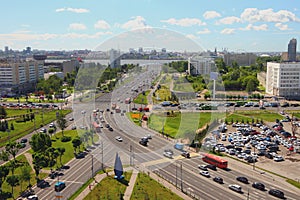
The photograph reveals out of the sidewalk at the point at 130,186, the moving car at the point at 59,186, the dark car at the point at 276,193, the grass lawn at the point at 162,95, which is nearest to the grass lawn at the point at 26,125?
the moving car at the point at 59,186

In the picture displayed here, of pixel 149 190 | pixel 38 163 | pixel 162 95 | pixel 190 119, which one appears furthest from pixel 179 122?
pixel 38 163

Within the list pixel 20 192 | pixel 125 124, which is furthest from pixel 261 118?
pixel 20 192

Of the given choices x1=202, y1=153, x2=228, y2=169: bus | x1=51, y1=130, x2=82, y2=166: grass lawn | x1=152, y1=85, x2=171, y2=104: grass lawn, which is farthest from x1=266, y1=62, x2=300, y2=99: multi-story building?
x1=51, y1=130, x2=82, y2=166: grass lawn

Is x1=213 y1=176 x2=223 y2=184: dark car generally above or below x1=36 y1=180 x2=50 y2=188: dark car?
above

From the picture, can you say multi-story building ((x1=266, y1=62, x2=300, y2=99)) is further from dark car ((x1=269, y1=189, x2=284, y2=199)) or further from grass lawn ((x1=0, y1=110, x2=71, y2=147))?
dark car ((x1=269, y1=189, x2=284, y2=199))

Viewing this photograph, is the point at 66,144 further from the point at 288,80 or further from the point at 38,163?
the point at 288,80

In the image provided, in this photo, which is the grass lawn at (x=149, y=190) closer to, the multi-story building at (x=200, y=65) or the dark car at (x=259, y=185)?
the dark car at (x=259, y=185)

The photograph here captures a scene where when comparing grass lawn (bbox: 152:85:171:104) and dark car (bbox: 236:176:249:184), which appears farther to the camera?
grass lawn (bbox: 152:85:171:104)
